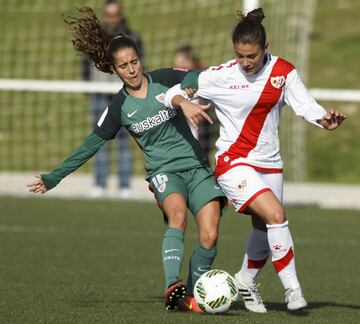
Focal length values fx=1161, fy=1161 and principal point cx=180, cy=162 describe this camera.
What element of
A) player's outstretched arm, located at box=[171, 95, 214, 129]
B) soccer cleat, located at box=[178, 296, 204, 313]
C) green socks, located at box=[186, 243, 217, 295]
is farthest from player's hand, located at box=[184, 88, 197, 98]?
soccer cleat, located at box=[178, 296, 204, 313]

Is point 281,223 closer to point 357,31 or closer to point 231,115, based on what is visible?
point 231,115

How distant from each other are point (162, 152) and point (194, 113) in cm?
80

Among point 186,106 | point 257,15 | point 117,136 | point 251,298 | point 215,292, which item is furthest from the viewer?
point 117,136

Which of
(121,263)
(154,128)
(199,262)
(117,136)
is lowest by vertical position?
(121,263)

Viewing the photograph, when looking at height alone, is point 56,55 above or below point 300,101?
above

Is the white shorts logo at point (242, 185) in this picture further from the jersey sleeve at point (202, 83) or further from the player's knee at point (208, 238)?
the jersey sleeve at point (202, 83)

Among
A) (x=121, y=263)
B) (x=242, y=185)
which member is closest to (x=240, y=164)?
(x=242, y=185)

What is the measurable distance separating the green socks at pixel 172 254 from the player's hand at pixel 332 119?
1.18 m

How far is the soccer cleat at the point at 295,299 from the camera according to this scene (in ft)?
22.5

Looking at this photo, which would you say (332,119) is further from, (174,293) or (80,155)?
(80,155)

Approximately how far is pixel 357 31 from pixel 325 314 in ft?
56.4

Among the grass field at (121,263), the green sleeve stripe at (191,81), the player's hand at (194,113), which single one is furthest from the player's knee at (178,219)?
the green sleeve stripe at (191,81)

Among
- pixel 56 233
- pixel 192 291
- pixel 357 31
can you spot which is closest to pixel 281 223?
pixel 192 291

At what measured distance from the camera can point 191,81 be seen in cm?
740
